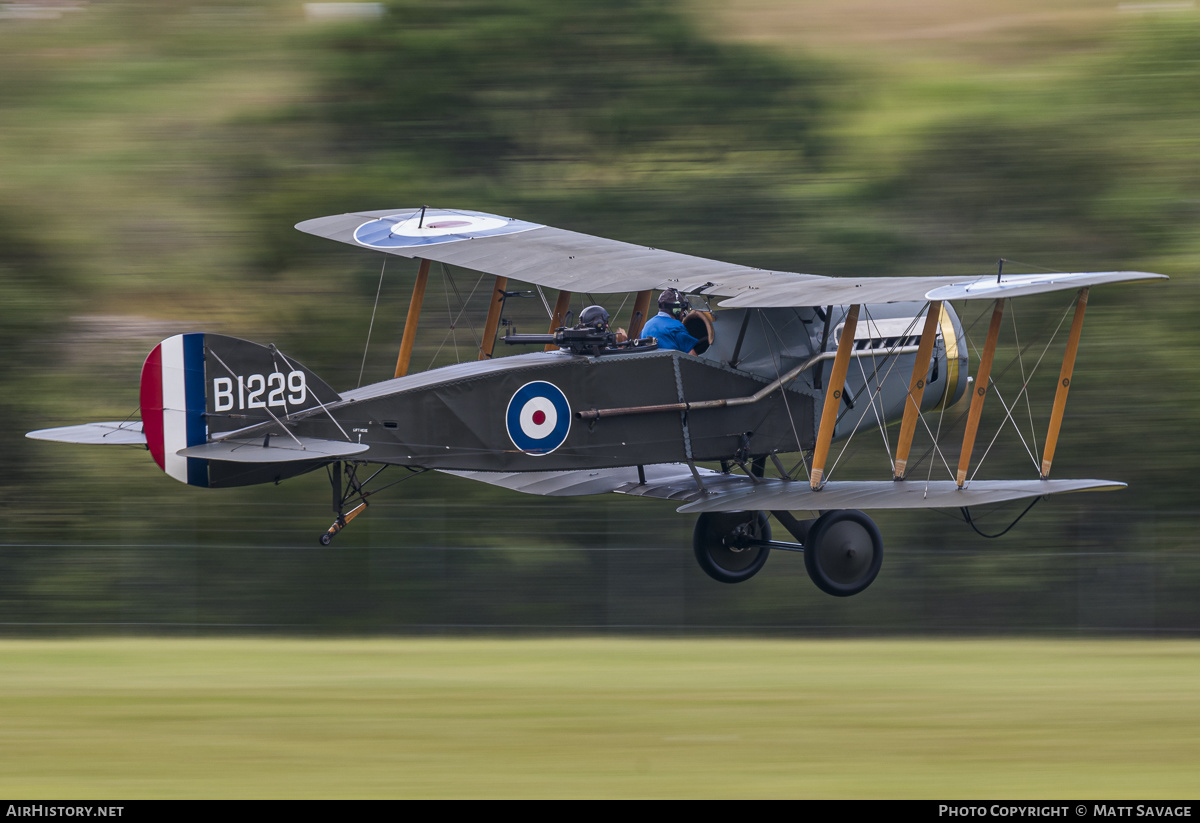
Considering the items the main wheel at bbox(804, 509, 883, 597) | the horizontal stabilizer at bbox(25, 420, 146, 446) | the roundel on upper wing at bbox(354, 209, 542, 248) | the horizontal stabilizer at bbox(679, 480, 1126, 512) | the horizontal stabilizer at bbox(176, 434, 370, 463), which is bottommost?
the main wheel at bbox(804, 509, 883, 597)

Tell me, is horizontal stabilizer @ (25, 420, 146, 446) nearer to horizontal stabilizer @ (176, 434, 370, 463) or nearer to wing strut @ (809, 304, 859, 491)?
horizontal stabilizer @ (176, 434, 370, 463)

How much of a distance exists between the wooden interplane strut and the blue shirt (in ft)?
7.15

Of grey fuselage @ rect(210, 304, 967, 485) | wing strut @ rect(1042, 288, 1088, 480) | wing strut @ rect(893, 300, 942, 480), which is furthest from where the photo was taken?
wing strut @ rect(1042, 288, 1088, 480)

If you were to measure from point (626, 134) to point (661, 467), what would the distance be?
49.0 feet

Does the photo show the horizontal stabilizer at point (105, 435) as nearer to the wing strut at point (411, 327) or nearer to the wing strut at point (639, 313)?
the wing strut at point (411, 327)

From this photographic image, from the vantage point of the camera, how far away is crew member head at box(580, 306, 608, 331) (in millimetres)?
14211

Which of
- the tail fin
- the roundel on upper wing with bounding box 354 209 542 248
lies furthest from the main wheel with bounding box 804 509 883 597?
the tail fin

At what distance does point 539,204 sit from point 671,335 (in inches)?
573

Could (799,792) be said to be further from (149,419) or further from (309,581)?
(309,581)

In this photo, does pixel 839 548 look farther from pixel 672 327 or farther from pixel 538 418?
pixel 538 418

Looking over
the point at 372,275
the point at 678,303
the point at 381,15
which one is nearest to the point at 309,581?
the point at 372,275

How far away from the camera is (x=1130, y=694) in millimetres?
15875

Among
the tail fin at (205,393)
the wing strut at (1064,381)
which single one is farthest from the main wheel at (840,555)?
the tail fin at (205,393)

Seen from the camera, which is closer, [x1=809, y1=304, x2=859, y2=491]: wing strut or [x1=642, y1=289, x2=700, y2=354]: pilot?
[x1=809, y1=304, x2=859, y2=491]: wing strut
